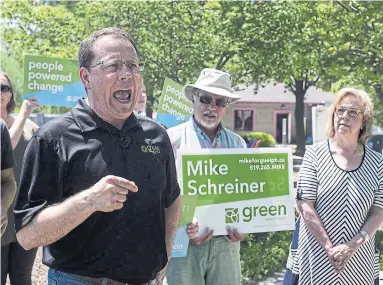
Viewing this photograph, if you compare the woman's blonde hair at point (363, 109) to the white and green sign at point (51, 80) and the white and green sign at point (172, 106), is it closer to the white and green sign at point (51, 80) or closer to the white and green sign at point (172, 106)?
the white and green sign at point (172, 106)

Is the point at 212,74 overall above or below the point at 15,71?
below

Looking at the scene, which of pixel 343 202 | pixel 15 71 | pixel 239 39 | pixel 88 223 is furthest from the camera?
pixel 15 71

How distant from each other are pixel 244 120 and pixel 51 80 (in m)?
42.6

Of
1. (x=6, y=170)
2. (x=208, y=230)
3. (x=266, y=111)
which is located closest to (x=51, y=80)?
(x=6, y=170)

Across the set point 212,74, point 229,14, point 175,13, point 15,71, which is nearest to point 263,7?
point 229,14

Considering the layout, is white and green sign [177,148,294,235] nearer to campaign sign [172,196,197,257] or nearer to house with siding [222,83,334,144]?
campaign sign [172,196,197,257]

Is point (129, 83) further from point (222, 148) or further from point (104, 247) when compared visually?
point (222, 148)

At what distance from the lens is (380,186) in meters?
4.01

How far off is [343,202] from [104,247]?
2.06m

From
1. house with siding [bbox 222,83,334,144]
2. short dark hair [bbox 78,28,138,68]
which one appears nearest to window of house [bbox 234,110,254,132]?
house with siding [bbox 222,83,334,144]

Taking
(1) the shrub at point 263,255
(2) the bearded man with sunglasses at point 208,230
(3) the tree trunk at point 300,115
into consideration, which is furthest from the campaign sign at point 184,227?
(3) the tree trunk at point 300,115

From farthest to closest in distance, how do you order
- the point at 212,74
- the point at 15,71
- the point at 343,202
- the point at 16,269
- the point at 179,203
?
the point at 15,71
the point at 16,269
the point at 212,74
the point at 343,202
the point at 179,203

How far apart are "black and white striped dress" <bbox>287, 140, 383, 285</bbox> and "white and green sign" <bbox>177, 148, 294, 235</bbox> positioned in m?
0.16

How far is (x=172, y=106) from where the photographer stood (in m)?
7.10
